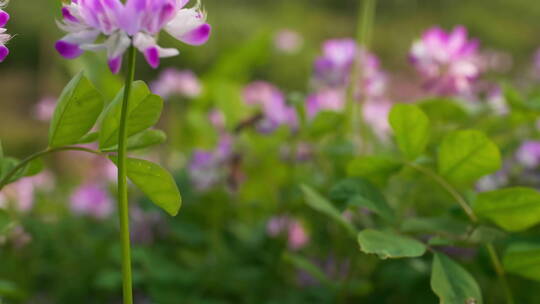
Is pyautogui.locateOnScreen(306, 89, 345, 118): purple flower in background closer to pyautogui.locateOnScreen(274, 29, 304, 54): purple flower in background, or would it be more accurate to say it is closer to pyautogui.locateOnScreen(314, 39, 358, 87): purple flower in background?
pyautogui.locateOnScreen(314, 39, 358, 87): purple flower in background

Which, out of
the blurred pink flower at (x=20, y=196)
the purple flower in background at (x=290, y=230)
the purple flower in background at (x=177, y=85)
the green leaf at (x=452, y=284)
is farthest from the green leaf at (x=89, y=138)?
the purple flower in background at (x=177, y=85)

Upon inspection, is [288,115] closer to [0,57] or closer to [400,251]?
[400,251]

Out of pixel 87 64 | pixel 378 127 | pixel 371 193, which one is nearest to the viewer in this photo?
pixel 371 193

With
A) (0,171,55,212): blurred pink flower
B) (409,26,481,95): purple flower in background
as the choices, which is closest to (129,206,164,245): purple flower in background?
(0,171,55,212): blurred pink flower

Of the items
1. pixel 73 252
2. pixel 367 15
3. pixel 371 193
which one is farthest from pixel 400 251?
pixel 73 252

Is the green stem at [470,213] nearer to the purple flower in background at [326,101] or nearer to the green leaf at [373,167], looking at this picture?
the green leaf at [373,167]

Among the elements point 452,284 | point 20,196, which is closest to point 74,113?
point 452,284
